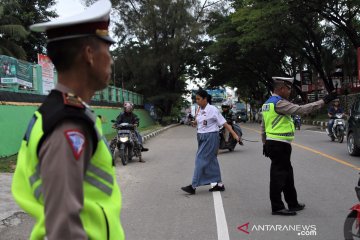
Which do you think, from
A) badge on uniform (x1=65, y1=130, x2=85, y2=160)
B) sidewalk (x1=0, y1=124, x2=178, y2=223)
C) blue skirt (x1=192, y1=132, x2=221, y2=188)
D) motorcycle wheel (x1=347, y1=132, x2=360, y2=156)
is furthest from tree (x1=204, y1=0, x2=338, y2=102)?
badge on uniform (x1=65, y1=130, x2=85, y2=160)

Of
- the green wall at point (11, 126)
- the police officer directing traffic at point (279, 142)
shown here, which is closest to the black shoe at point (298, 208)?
the police officer directing traffic at point (279, 142)

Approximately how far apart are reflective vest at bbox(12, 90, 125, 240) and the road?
3.60 meters

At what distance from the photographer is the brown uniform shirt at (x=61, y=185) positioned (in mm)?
1491

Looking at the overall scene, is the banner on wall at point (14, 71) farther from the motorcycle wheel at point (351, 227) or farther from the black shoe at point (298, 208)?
the motorcycle wheel at point (351, 227)

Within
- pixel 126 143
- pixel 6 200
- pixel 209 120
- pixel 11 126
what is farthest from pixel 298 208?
pixel 11 126

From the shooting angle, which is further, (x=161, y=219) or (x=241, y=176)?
(x=241, y=176)

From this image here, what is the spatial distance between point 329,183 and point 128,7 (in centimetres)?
3625

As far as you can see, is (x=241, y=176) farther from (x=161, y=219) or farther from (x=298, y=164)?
(x=161, y=219)

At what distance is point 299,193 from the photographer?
24.8 feet

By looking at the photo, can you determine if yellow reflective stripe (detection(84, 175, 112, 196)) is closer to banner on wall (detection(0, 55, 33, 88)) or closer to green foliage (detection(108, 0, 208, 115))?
banner on wall (detection(0, 55, 33, 88))

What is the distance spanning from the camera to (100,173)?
1.73 metres

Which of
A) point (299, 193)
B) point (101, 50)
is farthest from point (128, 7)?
point (101, 50)

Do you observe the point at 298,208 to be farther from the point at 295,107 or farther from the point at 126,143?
the point at 126,143

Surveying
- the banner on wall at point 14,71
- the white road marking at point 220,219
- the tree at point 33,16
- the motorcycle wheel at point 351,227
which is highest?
the tree at point 33,16
